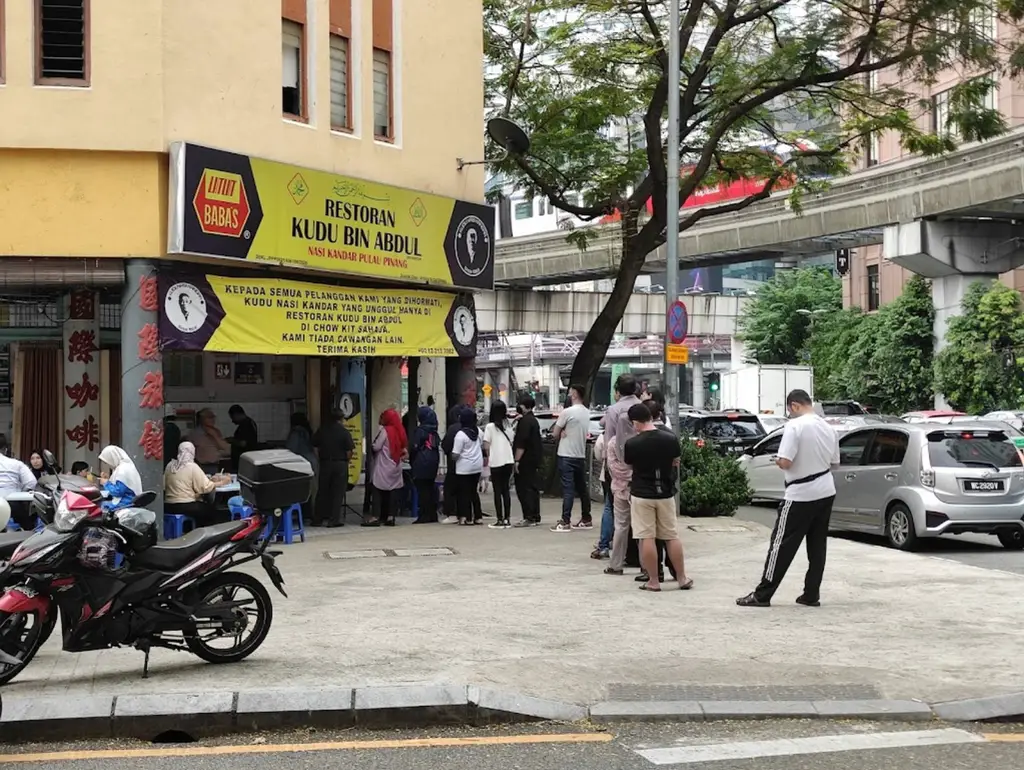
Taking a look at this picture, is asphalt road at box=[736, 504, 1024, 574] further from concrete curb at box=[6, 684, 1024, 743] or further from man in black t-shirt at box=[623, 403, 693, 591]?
concrete curb at box=[6, 684, 1024, 743]

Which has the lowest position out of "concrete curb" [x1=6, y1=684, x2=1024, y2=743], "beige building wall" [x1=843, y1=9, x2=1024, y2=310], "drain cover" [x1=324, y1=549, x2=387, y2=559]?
"concrete curb" [x1=6, y1=684, x2=1024, y2=743]

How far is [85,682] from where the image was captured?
7.45 meters

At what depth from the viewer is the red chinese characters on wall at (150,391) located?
14188 mm

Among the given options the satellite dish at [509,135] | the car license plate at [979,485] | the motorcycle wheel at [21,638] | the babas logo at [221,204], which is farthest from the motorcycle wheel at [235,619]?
the satellite dish at [509,135]

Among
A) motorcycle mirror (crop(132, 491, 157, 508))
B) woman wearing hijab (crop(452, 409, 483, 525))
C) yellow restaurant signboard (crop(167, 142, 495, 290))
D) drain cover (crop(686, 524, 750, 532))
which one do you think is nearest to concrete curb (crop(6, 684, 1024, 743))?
motorcycle mirror (crop(132, 491, 157, 508))

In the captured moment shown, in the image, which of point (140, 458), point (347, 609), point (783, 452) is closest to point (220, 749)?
point (347, 609)

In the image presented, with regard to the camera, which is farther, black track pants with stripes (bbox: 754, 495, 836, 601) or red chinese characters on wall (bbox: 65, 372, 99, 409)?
red chinese characters on wall (bbox: 65, 372, 99, 409)

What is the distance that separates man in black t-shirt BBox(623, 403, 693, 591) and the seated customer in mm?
5732

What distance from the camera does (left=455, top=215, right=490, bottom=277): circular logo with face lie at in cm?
1802

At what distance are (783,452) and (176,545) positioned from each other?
5038 mm

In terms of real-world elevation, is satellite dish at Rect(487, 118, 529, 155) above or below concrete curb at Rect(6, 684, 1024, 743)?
above

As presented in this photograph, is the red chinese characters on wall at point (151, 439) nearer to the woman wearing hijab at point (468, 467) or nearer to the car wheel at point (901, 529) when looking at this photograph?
the woman wearing hijab at point (468, 467)

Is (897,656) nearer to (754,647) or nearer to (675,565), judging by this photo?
(754,647)

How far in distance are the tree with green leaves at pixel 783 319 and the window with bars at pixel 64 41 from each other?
47.3m
